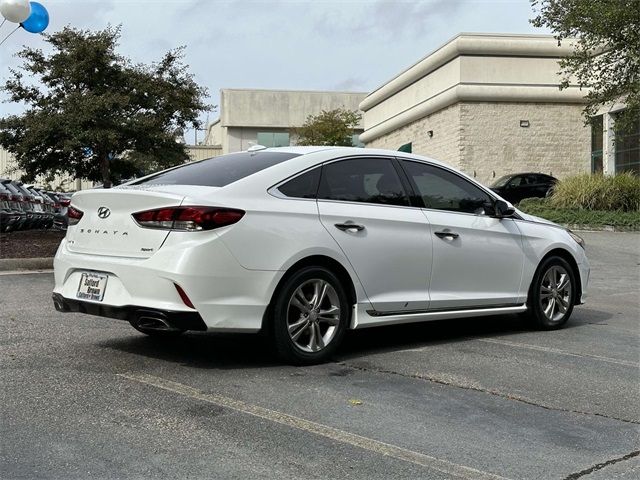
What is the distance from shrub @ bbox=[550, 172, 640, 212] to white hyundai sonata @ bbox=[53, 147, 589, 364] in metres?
15.7

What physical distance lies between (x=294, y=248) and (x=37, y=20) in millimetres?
12245

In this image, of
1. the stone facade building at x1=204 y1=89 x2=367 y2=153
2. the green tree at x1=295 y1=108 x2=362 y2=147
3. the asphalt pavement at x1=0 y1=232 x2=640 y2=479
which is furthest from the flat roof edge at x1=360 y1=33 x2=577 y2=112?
the stone facade building at x1=204 y1=89 x2=367 y2=153

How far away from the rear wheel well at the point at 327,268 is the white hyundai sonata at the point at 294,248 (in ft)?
0.04

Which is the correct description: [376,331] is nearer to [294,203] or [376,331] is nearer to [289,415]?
[294,203]

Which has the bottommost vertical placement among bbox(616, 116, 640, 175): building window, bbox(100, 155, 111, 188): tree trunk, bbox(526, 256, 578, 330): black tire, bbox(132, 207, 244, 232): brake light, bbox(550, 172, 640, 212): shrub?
bbox(526, 256, 578, 330): black tire

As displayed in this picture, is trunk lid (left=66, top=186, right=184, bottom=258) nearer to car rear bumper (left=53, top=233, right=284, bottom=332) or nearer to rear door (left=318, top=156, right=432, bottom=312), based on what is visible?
car rear bumper (left=53, top=233, right=284, bottom=332)

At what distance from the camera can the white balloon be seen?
46.4 feet

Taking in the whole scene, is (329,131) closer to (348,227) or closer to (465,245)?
(465,245)

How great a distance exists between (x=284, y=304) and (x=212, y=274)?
597 mm

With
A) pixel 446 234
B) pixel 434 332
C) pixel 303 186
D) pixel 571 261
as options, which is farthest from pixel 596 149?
pixel 303 186

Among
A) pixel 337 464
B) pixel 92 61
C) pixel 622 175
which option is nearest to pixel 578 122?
pixel 622 175

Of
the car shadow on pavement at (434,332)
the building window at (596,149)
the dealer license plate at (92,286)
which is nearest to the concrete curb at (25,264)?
the car shadow on pavement at (434,332)

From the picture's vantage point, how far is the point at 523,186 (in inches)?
1020

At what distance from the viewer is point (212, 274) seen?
502 cm
